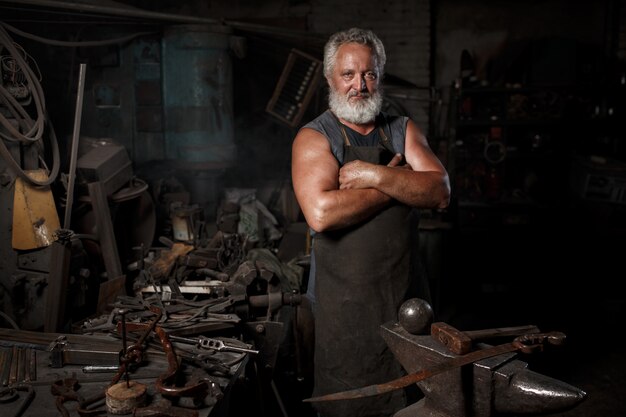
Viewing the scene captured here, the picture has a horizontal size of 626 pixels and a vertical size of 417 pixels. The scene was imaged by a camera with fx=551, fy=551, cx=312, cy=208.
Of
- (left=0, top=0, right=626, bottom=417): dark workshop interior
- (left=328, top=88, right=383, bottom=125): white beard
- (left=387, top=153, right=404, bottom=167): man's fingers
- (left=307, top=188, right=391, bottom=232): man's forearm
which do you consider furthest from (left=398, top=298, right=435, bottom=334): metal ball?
(left=0, top=0, right=626, bottom=417): dark workshop interior

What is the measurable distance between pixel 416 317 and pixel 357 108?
1284 millimetres

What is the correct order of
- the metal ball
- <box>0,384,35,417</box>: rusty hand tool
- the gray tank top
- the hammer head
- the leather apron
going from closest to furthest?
the hammer head < the metal ball < <box>0,384,35,417</box>: rusty hand tool < the leather apron < the gray tank top

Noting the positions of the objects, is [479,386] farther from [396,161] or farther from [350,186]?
[396,161]

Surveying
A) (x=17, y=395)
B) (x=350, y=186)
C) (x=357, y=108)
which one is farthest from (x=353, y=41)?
(x=17, y=395)

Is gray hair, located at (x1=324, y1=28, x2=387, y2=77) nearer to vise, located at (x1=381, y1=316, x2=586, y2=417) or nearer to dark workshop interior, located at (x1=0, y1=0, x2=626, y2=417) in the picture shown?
vise, located at (x1=381, y1=316, x2=586, y2=417)

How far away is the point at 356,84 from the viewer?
2.83 metres

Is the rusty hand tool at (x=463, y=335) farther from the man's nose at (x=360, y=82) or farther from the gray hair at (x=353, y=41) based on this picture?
the gray hair at (x=353, y=41)

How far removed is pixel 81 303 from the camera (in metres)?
4.27

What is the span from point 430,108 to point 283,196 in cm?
228

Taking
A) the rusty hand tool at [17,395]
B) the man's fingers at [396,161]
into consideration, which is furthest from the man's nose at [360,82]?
the rusty hand tool at [17,395]

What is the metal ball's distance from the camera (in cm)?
194

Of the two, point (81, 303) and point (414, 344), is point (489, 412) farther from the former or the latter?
point (81, 303)

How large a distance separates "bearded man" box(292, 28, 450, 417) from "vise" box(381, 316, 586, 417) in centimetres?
71

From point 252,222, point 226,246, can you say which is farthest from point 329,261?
point 252,222
